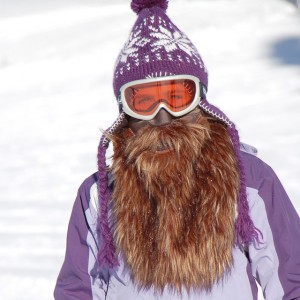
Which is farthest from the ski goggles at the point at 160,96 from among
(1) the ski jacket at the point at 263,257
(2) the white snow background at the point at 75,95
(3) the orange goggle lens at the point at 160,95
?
(2) the white snow background at the point at 75,95

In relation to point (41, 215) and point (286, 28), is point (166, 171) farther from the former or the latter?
point (286, 28)

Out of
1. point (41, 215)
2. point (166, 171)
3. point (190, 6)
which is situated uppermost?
point (190, 6)

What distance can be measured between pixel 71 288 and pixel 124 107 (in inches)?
22.1

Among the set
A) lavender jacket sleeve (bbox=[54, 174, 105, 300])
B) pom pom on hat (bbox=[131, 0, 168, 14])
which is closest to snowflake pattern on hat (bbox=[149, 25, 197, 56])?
pom pom on hat (bbox=[131, 0, 168, 14])

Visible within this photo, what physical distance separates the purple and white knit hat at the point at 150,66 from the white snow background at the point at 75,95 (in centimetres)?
223

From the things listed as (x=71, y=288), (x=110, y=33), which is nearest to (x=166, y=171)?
(x=71, y=288)

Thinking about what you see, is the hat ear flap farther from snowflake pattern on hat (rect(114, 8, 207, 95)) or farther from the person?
snowflake pattern on hat (rect(114, 8, 207, 95))

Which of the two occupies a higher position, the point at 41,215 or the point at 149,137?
the point at 41,215

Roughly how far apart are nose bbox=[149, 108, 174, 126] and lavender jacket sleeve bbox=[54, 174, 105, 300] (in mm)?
290

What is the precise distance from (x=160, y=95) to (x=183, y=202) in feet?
1.03

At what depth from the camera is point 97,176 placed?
2.51 meters

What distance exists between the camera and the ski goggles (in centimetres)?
236

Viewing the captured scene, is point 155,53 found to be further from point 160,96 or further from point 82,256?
point 82,256

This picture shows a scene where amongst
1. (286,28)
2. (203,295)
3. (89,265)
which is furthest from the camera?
(286,28)
